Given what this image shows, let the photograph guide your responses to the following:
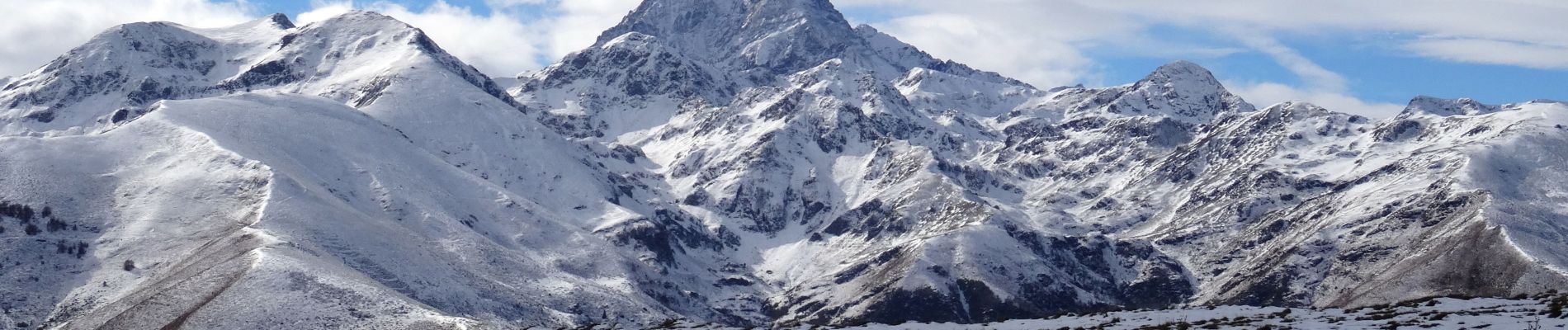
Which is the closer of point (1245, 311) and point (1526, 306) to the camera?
point (1526, 306)

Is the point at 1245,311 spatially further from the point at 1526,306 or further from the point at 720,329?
the point at 720,329

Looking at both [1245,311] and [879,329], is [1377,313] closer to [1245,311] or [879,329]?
[1245,311]

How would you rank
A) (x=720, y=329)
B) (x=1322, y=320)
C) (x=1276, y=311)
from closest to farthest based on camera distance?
(x=1322, y=320) → (x=1276, y=311) → (x=720, y=329)

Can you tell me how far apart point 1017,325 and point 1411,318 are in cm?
2389

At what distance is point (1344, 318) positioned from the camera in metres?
90.8

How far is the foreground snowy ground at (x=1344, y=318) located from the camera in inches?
3206

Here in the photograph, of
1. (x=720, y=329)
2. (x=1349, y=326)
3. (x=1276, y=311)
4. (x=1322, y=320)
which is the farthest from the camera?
(x=720, y=329)

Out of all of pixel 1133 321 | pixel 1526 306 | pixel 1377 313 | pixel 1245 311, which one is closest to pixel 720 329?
pixel 1133 321

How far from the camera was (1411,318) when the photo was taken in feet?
279

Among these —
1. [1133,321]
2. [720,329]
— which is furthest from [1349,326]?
[720,329]

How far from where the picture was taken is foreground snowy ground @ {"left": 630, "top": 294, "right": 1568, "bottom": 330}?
81438 mm

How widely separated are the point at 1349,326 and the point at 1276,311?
14334 mm

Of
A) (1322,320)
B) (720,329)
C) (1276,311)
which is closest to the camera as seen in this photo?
(1322,320)

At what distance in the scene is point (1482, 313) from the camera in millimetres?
85375
